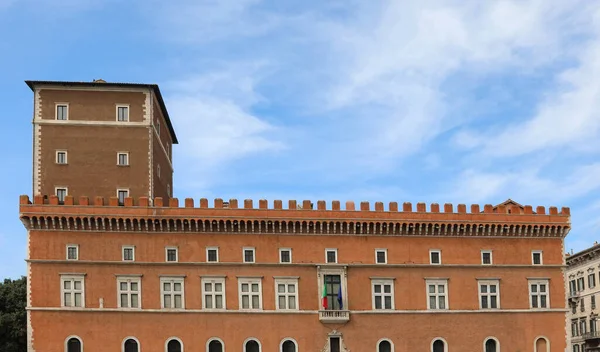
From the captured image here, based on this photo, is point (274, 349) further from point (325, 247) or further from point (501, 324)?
point (501, 324)

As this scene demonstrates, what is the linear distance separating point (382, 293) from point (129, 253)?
15.4 meters

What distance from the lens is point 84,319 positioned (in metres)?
48.1

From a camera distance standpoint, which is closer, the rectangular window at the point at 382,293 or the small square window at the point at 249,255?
the small square window at the point at 249,255

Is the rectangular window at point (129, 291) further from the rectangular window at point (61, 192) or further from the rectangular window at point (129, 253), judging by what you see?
the rectangular window at point (61, 192)

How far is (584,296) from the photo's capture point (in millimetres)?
71438

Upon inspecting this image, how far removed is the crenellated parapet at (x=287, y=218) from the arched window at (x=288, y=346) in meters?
6.54

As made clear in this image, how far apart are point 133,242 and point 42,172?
23.2 feet

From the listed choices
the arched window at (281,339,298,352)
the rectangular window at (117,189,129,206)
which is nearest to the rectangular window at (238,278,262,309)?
the arched window at (281,339,298,352)

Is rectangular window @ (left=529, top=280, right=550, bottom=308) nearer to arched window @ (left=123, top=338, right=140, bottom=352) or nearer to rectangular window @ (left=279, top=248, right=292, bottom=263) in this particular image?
rectangular window @ (left=279, top=248, right=292, bottom=263)

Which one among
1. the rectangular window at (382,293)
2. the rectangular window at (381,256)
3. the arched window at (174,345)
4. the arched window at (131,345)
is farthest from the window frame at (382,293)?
the arched window at (131,345)

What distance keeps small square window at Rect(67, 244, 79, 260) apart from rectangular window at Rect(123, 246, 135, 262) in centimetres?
272

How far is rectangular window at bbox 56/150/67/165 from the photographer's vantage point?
167 ft

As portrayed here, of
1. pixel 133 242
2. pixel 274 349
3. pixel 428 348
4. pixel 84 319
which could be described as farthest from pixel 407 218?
pixel 84 319

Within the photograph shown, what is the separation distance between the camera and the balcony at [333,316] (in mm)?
49969
